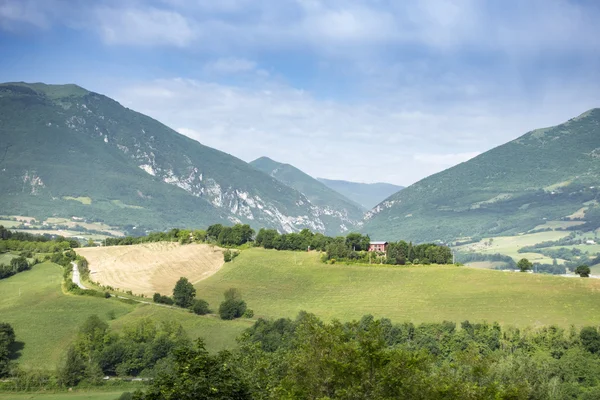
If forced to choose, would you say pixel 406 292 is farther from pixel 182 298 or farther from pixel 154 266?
pixel 154 266

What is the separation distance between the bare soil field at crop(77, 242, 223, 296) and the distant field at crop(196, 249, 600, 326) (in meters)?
9.56

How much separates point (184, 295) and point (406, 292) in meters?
48.7

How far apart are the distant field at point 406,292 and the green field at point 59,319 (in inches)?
583

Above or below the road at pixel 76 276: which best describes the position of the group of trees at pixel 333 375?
above

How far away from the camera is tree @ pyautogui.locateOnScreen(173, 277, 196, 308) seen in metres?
130

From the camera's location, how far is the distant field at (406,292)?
354 ft

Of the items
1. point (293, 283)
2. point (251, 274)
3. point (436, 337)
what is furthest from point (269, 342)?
point (251, 274)

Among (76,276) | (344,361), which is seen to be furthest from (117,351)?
(76,276)

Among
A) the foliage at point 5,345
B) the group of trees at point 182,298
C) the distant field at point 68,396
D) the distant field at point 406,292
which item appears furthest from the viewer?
the group of trees at point 182,298

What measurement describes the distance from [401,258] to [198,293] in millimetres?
52054

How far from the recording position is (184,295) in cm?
13050

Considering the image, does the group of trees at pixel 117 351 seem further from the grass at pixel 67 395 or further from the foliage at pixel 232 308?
the foliage at pixel 232 308

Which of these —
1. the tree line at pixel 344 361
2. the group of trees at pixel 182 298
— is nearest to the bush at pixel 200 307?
the group of trees at pixel 182 298

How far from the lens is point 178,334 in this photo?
105812mm
